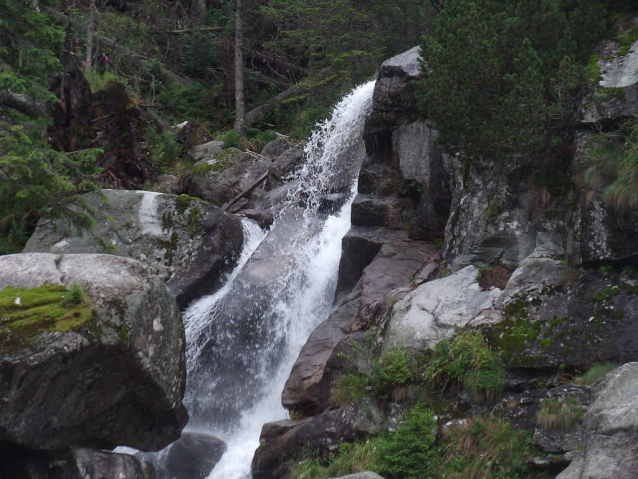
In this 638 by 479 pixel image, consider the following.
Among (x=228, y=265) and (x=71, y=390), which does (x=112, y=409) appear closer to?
(x=71, y=390)

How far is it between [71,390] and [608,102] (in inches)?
319

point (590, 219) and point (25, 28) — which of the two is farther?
point (25, 28)

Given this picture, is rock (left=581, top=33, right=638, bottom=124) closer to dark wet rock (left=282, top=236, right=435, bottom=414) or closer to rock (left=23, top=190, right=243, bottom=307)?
dark wet rock (left=282, top=236, right=435, bottom=414)

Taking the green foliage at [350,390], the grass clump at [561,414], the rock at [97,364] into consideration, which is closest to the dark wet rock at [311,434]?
the green foliage at [350,390]

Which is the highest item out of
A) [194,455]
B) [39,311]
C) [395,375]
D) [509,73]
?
[509,73]

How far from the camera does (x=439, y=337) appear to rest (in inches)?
339

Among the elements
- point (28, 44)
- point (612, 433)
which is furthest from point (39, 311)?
point (28, 44)

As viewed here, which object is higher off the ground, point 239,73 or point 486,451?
point 239,73

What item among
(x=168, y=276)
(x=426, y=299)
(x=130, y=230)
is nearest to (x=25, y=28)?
(x=130, y=230)

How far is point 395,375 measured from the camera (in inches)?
332

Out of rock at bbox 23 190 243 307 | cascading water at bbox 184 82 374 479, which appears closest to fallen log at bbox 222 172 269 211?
cascading water at bbox 184 82 374 479

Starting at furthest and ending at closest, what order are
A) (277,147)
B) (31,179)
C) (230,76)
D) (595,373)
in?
(230,76), (277,147), (31,179), (595,373)

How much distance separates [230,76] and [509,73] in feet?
63.2

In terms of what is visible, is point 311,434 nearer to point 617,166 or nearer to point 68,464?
point 68,464
